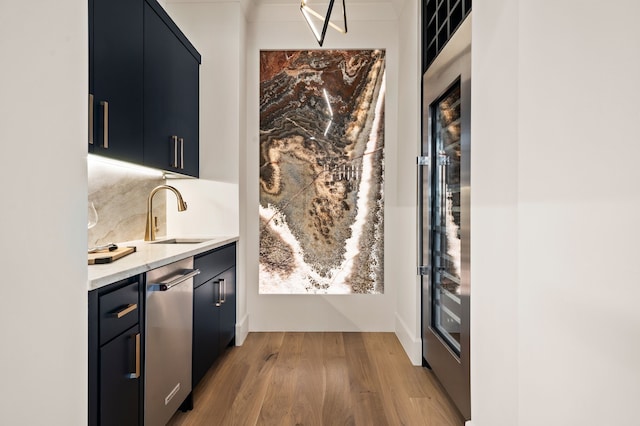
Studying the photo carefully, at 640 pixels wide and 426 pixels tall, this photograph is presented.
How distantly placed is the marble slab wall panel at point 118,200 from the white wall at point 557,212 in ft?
6.45

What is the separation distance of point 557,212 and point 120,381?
143 centimetres

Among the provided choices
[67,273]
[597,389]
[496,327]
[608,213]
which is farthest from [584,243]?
[67,273]

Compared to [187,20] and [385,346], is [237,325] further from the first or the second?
[187,20]

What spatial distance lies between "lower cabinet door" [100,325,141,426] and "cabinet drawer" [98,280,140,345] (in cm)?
3

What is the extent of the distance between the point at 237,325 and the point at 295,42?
8.02 ft

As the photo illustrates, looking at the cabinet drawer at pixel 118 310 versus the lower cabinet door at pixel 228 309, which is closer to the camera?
the cabinet drawer at pixel 118 310

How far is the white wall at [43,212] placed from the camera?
0.60m

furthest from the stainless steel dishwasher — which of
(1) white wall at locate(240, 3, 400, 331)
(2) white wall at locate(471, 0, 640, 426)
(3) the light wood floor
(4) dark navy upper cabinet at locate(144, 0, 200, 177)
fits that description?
(1) white wall at locate(240, 3, 400, 331)

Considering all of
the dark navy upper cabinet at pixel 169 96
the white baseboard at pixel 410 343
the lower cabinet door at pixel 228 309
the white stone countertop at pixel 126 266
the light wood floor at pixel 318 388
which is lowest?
the light wood floor at pixel 318 388

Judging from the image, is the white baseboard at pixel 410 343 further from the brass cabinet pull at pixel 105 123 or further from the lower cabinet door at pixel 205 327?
the brass cabinet pull at pixel 105 123

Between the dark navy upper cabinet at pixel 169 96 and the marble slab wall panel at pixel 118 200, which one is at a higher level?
the dark navy upper cabinet at pixel 169 96

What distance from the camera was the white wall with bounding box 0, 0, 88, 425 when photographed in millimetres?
596

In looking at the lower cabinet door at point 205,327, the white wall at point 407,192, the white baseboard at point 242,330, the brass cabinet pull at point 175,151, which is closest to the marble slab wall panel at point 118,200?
the brass cabinet pull at point 175,151

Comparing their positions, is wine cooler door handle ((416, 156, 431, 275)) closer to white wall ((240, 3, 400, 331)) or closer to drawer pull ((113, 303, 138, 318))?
white wall ((240, 3, 400, 331))
